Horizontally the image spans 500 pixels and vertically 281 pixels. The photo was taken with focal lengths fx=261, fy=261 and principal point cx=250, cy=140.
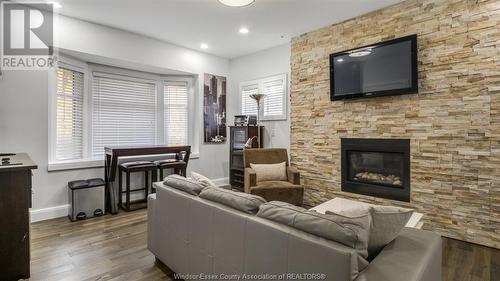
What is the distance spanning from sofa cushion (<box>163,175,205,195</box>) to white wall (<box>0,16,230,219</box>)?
2.37 metres

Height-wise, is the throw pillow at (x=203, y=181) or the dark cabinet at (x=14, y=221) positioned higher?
the throw pillow at (x=203, y=181)

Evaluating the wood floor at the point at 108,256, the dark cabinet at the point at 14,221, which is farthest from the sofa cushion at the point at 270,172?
the dark cabinet at the point at 14,221

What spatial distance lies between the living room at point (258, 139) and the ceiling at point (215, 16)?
32 mm

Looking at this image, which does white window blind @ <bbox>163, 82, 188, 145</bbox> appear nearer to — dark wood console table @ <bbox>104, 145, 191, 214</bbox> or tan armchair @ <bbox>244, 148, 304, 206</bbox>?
dark wood console table @ <bbox>104, 145, 191, 214</bbox>

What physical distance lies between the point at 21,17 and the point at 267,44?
3.49 metres

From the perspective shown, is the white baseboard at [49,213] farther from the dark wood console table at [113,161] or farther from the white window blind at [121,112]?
the white window blind at [121,112]

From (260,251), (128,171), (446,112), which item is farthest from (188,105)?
(260,251)

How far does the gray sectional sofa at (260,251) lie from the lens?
1.07 m

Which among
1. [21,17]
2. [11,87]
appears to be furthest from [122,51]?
[11,87]

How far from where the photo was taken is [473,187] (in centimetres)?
274

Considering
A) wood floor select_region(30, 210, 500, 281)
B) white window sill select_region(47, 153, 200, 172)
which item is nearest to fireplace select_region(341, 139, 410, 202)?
wood floor select_region(30, 210, 500, 281)

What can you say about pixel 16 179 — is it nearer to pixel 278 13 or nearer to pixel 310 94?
pixel 278 13

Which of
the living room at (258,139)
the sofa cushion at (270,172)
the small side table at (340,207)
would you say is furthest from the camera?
the sofa cushion at (270,172)

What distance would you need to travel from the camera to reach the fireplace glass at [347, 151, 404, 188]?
3320 mm
